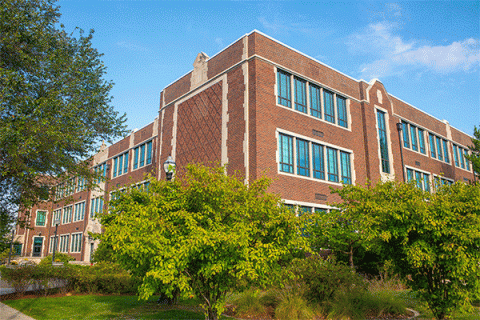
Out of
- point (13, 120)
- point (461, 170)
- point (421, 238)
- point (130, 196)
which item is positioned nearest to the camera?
point (421, 238)

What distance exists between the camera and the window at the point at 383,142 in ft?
88.6

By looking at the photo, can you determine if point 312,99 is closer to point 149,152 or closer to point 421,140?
point 421,140

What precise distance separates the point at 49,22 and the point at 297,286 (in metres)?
14.3

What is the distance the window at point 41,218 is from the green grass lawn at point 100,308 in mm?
48102

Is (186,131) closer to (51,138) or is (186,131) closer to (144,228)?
(51,138)

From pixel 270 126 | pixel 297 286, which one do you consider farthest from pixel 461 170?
pixel 297 286

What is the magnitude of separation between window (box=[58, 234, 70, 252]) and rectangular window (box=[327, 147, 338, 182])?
3414cm

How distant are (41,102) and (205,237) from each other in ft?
30.8

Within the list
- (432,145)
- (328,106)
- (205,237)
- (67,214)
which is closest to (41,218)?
(67,214)

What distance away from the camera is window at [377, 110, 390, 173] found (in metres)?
27.0

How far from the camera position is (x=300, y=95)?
2253cm

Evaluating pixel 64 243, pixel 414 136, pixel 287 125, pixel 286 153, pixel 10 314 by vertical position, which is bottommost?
pixel 10 314

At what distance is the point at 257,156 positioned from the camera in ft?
62.2

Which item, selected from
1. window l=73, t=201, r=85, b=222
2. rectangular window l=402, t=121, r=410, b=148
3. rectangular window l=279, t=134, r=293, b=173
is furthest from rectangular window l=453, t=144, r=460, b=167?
window l=73, t=201, r=85, b=222
